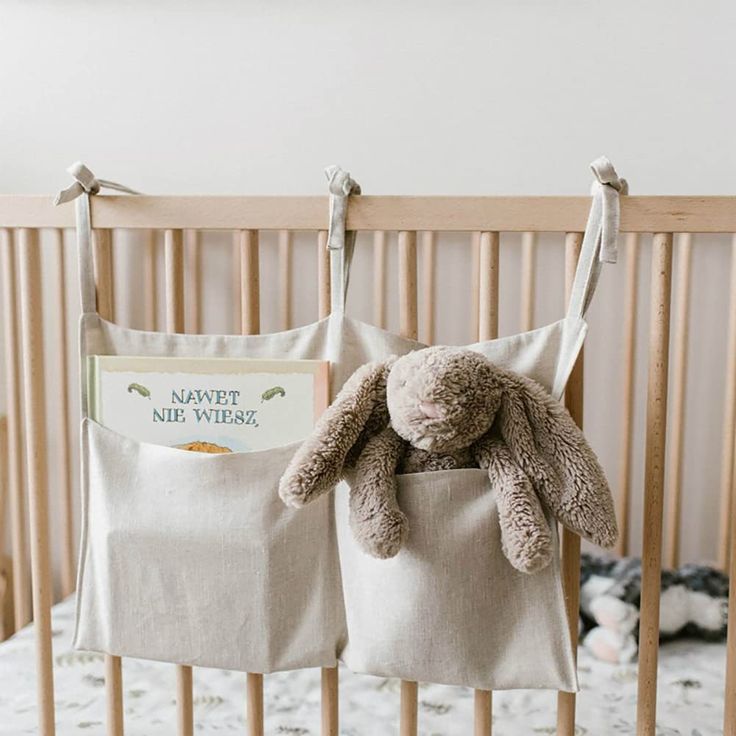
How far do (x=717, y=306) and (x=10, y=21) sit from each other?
137 cm

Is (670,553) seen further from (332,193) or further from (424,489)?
(332,193)

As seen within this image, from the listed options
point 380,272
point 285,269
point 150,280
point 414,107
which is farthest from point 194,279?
point 414,107

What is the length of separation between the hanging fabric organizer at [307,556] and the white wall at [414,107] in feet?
2.29

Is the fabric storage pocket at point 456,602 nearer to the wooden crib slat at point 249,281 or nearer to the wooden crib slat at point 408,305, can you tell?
the wooden crib slat at point 408,305

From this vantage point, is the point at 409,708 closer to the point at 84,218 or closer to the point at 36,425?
the point at 36,425

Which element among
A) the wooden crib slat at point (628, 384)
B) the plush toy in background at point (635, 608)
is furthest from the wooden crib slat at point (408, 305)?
the wooden crib slat at point (628, 384)

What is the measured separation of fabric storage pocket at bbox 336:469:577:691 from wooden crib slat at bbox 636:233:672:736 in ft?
0.33

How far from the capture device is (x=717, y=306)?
1557 millimetres

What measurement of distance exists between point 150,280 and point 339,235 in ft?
2.58

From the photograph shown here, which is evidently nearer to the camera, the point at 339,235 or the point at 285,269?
the point at 339,235

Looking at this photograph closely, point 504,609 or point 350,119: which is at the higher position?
point 350,119

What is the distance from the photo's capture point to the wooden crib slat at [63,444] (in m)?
1.52

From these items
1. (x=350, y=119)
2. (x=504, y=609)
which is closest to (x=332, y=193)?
(x=504, y=609)

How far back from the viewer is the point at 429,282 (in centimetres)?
155
